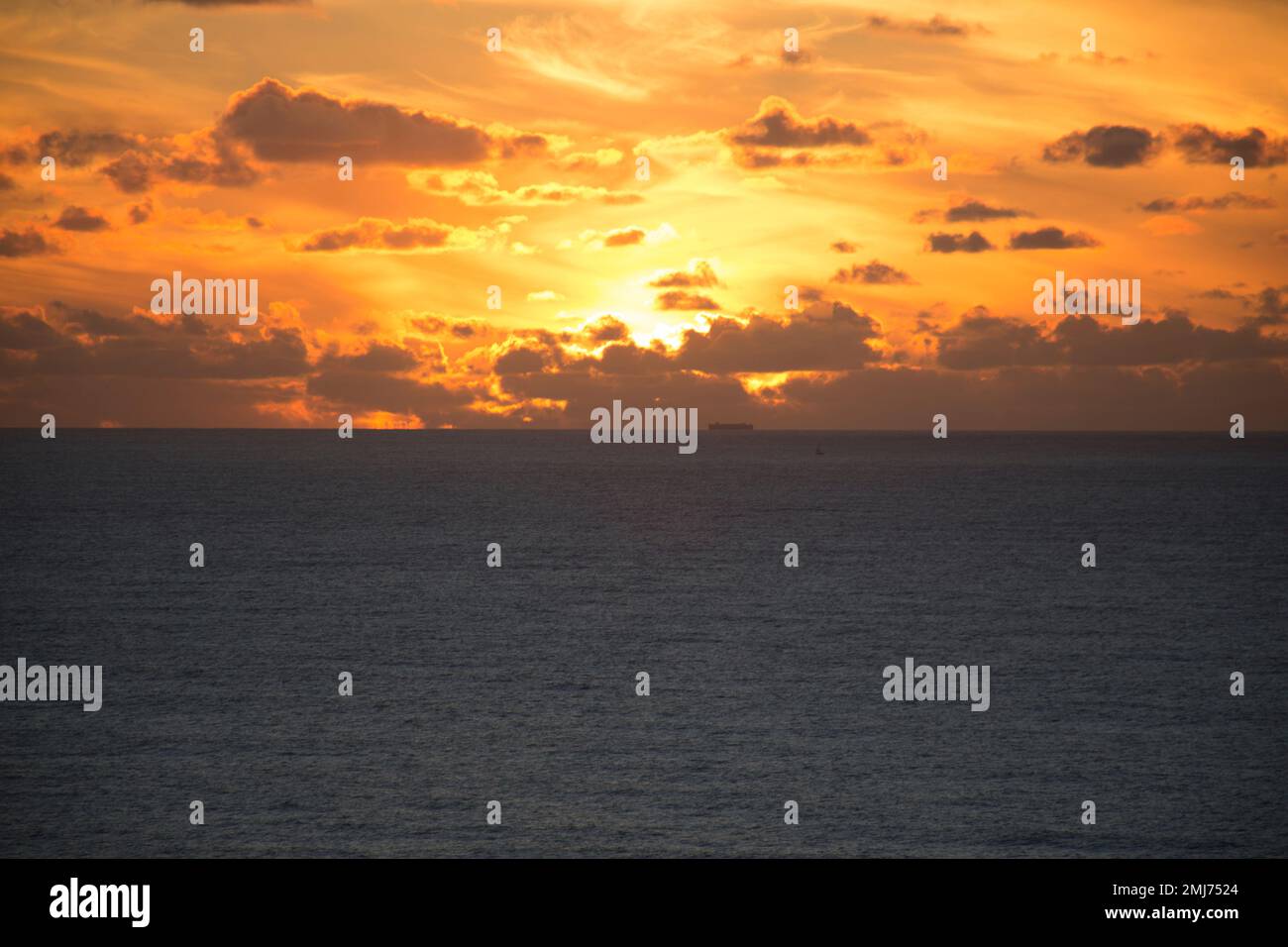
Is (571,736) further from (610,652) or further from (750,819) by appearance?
(610,652)

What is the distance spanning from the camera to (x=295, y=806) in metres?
62.2

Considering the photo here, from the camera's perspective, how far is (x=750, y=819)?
6047 centimetres

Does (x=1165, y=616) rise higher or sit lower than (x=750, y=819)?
higher

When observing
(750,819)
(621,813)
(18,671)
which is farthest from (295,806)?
(18,671)

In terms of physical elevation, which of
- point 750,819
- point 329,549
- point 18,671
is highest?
point 329,549

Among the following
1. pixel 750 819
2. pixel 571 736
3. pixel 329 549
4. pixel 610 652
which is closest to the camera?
pixel 750 819

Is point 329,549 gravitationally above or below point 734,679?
above
